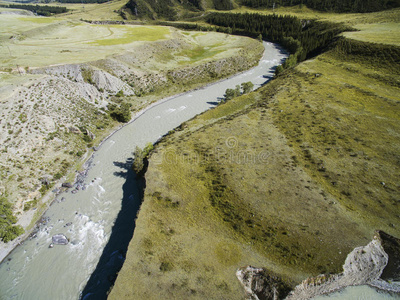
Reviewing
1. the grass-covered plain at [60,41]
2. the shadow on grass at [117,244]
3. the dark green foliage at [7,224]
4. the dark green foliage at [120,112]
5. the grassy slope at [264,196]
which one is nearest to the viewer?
the grassy slope at [264,196]

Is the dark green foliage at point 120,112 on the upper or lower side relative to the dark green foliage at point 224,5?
lower

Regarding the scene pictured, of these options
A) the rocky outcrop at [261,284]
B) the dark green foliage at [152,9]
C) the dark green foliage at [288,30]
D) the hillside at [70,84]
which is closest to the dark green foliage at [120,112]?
the hillside at [70,84]

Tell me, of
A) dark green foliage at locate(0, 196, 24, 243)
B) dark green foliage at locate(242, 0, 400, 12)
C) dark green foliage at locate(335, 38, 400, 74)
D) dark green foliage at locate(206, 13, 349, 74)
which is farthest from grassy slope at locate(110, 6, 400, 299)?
dark green foliage at locate(242, 0, 400, 12)

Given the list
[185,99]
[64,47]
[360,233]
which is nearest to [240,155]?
[360,233]

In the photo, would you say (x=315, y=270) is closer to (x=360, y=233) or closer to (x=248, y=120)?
(x=360, y=233)

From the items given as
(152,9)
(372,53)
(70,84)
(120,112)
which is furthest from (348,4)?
(70,84)

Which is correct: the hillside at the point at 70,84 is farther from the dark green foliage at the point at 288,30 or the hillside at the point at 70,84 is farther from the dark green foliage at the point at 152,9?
the dark green foliage at the point at 152,9

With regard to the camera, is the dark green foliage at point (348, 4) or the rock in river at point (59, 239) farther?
the dark green foliage at point (348, 4)
